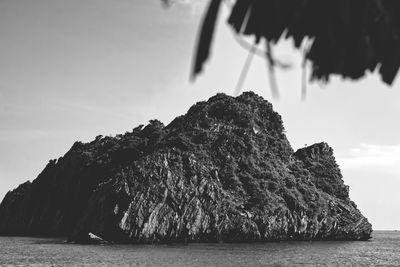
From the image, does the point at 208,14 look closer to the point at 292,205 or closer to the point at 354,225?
the point at 292,205

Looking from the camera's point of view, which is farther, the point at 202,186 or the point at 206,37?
the point at 202,186

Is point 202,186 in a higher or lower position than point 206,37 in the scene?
higher

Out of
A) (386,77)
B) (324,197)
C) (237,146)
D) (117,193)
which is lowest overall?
(386,77)

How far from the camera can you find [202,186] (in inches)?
3873

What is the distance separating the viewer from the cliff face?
299ft

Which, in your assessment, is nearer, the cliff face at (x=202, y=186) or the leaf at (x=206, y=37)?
the leaf at (x=206, y=37)

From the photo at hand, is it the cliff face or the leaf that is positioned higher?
the cliff face

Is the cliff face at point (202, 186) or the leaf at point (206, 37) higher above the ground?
the cliff face at point (202, 186)

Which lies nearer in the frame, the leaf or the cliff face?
the leaf

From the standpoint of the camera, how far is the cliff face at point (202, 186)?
3593 inches

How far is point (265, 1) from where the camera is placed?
263 centimetres

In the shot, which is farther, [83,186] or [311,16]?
[83,186]

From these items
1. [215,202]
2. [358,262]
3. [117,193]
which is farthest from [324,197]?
[358,262]

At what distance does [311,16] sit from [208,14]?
559 mm
